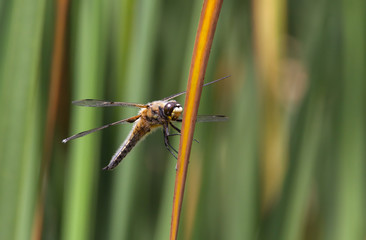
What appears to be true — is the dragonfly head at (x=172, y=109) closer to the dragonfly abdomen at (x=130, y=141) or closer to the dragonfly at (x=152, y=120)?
the dragonfly at (x=152, y=120)

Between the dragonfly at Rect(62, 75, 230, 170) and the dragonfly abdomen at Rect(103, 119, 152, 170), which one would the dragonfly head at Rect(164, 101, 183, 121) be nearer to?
the dragonfly at Rect(62, 75, 230, 170)

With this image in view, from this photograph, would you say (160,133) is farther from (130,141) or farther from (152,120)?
(130,141)

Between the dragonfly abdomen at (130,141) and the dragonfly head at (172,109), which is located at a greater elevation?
the dragonfly head at (172,109)

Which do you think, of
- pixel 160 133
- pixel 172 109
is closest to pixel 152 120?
pixel 172 109

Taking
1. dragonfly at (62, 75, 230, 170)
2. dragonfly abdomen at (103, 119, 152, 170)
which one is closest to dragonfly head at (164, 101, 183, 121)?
dragonfly at (62, 75, 230, 170)

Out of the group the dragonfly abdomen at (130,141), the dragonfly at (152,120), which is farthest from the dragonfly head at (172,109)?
the dragonfly abdomen at (130,141)
